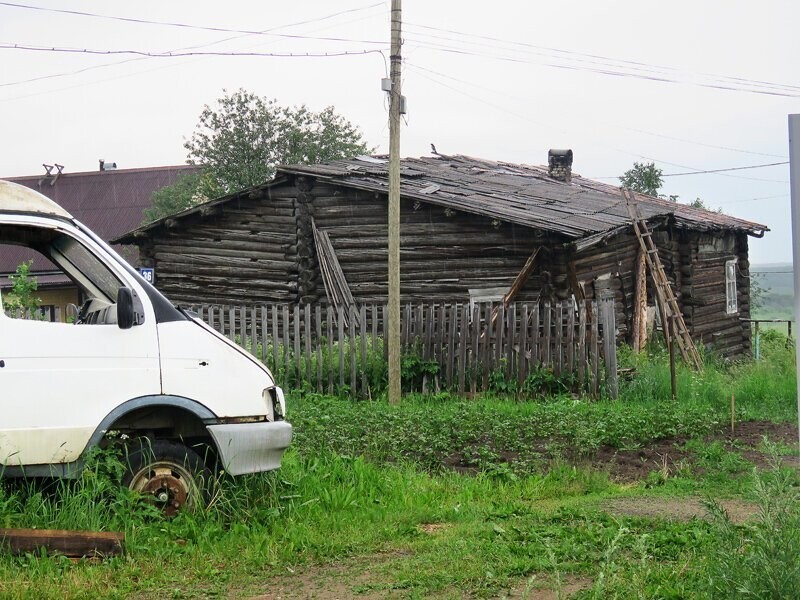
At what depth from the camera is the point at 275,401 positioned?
23.5 ft

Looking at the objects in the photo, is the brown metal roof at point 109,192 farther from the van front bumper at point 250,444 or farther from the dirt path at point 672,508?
the dirt path at point 672,508

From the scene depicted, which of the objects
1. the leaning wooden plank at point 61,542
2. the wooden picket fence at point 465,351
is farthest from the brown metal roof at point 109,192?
the leaning wooden plank at point 61,542

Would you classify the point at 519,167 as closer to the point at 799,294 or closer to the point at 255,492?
the point at 255,492

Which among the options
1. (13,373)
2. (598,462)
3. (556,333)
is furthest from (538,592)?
(556,333)

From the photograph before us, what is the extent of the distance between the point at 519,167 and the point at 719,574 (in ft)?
87.5

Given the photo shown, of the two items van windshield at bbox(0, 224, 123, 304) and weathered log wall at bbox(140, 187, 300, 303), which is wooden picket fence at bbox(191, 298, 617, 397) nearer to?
weathered log wall at bbox(140, 187, 300, 303)

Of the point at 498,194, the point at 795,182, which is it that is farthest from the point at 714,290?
the point at 795,182

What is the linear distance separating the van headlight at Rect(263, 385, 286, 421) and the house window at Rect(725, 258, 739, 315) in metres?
23.1

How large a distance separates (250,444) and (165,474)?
59 centimetres

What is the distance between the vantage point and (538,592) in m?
5.27

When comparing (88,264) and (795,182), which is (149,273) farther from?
(795,182)

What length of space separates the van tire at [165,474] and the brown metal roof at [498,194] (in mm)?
11632

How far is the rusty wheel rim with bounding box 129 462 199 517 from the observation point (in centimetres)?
664

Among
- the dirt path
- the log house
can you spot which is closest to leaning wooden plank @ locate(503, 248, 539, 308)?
the log house
